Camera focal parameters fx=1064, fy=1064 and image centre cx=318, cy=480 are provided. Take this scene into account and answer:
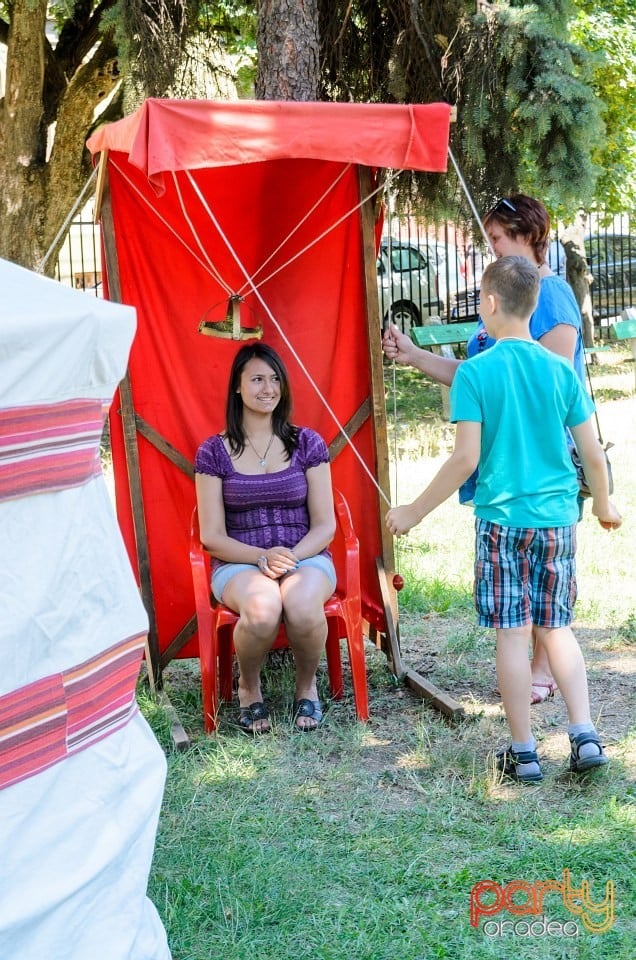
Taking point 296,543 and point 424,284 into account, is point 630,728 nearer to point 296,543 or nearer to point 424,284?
point 296,543

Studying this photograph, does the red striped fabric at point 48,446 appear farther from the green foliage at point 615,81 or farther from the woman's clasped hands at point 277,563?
the green foliage at point 615,81

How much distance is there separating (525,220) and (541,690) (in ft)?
5.90

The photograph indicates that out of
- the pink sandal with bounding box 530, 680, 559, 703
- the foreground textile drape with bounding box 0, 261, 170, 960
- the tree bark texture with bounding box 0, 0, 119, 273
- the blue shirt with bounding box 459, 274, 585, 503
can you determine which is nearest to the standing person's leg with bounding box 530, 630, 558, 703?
the pink sandal with bounding box 530, 680, 559, 703

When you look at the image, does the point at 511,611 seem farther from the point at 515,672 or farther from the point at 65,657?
the point at 65,657

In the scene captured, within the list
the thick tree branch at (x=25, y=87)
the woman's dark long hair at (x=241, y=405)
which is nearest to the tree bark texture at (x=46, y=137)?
the thick tree branch at (x=25, y=87)

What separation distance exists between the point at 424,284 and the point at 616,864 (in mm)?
13986

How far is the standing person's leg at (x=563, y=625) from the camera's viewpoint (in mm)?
3350

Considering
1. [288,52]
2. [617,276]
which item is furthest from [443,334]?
[617,276]

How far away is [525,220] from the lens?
3756mm

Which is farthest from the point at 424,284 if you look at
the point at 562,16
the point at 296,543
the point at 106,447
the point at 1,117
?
the point at 296,543

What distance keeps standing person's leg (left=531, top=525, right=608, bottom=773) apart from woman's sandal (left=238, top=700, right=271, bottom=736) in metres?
1.14

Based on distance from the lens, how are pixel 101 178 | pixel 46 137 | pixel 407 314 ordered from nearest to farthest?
pixel 101 178
pixel 46 137
pixel 407 314

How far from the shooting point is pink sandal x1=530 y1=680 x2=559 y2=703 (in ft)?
13.6

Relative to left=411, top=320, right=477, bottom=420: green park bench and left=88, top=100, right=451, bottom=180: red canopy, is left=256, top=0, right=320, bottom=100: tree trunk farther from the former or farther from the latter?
left=411, top=320, right=477, bottom=420: green park bench
